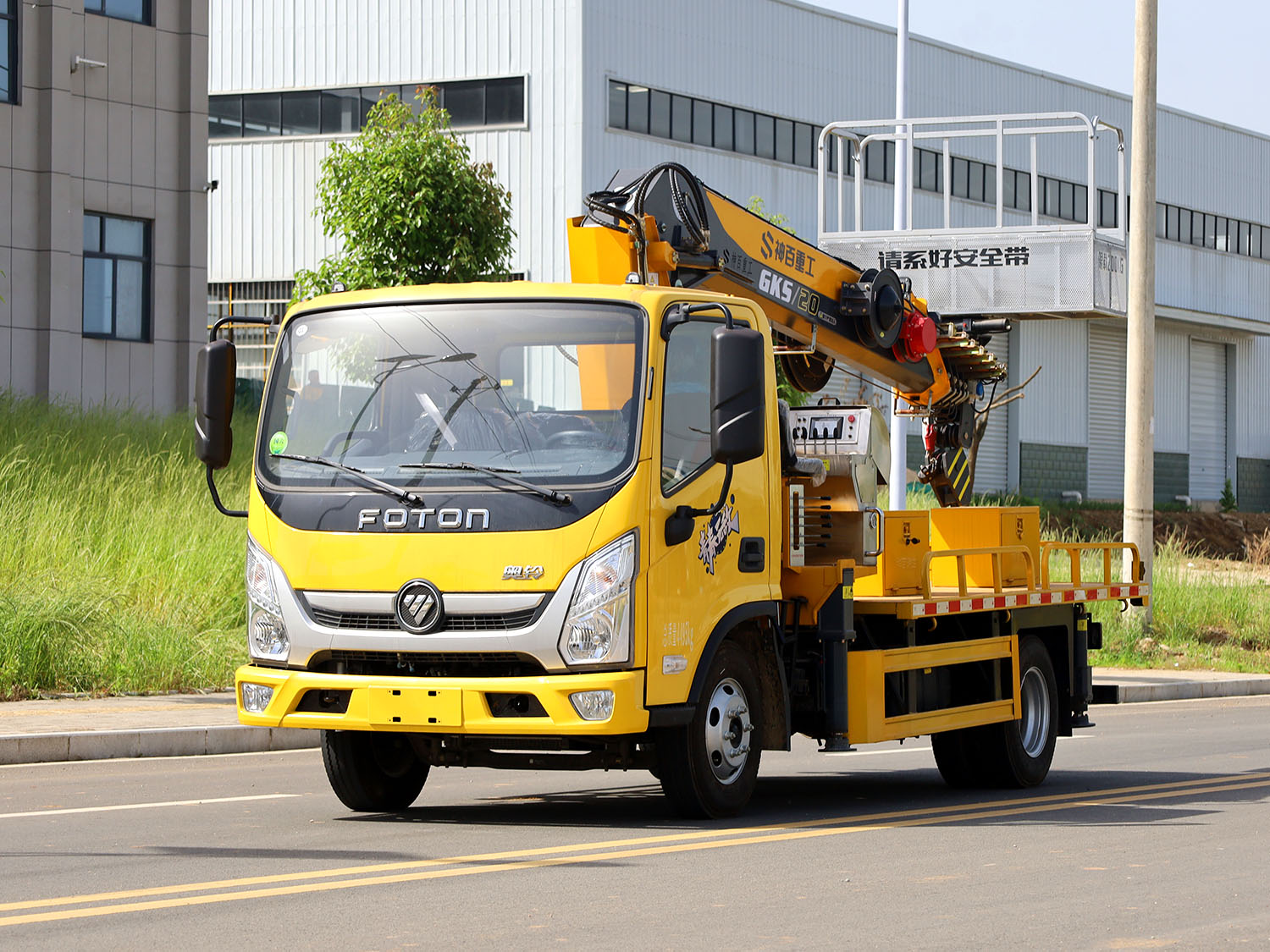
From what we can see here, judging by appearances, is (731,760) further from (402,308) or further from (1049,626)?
(1049,626)

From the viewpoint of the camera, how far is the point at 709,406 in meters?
9.34

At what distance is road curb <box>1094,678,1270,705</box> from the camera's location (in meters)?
20.7

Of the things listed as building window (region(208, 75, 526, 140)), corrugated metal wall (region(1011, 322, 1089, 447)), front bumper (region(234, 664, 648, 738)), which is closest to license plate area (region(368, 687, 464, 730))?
front bumper (region(234, 664, 648, 738))

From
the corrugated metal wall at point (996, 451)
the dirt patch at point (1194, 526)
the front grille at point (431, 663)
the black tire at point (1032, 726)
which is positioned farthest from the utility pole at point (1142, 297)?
the corrugated metal wall at point (996, 451)

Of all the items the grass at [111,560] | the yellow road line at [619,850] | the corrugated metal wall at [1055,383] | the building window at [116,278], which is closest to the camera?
the yellow road line at [619,850]

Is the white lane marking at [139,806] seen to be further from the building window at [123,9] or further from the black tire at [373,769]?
the building window at [123,9]

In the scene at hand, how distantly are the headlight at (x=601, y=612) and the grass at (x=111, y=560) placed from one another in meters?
8.34

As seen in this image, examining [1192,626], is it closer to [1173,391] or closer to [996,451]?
[996,451]

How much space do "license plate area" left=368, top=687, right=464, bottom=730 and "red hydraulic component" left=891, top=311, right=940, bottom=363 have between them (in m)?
5.35

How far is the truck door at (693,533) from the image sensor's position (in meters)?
9.01

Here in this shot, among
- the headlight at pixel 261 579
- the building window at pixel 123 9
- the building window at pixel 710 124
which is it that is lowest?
the headlight at pixel 261 579

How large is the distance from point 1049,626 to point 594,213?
423 centimetres

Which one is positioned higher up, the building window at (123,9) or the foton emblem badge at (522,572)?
the building window at (123,9)

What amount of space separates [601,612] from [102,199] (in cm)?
2275
